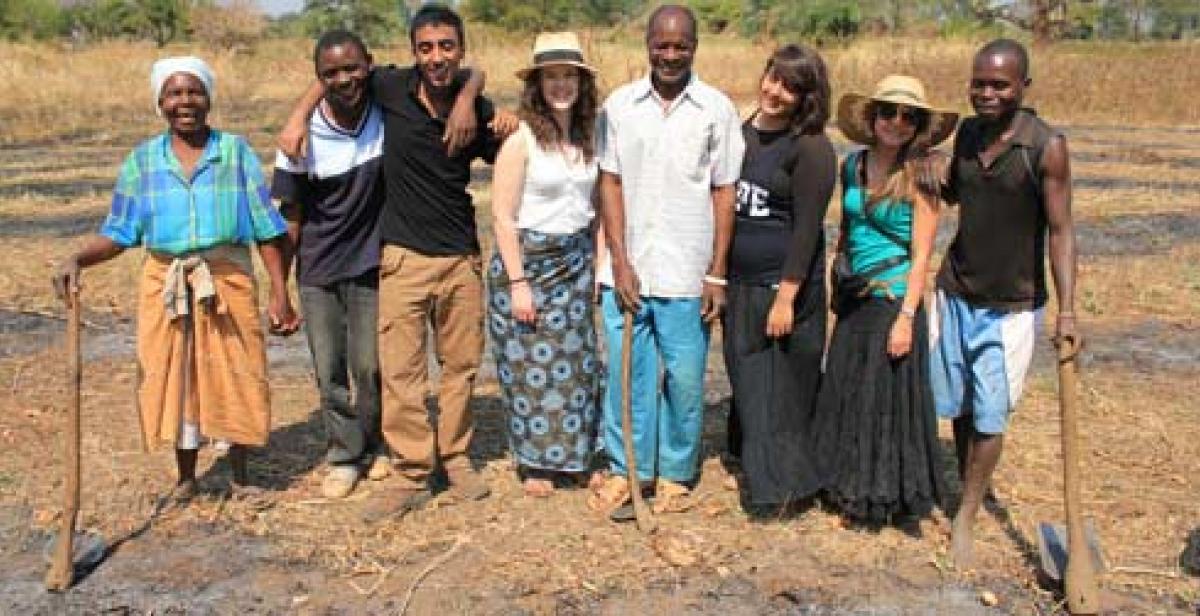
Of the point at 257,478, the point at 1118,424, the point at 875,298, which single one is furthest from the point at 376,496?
the point at 1118,424

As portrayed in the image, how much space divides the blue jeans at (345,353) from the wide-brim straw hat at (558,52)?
3.30 feet

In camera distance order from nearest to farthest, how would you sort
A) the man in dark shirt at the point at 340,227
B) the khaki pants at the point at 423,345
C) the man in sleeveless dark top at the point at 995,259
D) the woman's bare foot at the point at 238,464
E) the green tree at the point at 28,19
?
the man in sleeveless dark top at the point at 995,259 < the man in dark shirt at the point at 340,227 < the khaki pants at the point at 423,345 < the woman's bare foot at the point at 238,464 < the green tree at the point at 28,19

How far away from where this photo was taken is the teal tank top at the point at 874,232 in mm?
3502

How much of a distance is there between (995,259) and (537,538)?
1805 millimetres

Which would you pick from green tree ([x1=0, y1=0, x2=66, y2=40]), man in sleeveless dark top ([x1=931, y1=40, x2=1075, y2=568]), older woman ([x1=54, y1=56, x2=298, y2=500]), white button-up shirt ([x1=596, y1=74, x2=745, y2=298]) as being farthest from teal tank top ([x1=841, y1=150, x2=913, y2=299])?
green tree ([x1=0, y1=0, x2=66, y2=40])

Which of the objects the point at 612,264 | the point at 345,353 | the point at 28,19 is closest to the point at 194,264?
the point at 345,353

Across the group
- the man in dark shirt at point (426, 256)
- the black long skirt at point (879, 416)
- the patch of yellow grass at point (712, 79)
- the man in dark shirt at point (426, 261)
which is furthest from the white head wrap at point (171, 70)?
the patch of yellow grass at point (712, 79)

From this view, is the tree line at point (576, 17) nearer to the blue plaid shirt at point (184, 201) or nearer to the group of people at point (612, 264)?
the group of people at point (612, 264)

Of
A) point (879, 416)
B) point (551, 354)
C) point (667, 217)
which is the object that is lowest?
point (879, 416)

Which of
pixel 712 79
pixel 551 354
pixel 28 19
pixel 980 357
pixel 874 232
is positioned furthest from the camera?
pixel 28 19

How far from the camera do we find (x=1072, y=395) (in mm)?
3236

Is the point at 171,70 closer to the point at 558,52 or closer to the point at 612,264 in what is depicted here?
the point at 558,52

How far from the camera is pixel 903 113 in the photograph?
3381mm

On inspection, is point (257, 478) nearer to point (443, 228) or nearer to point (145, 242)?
point (145, 242)
